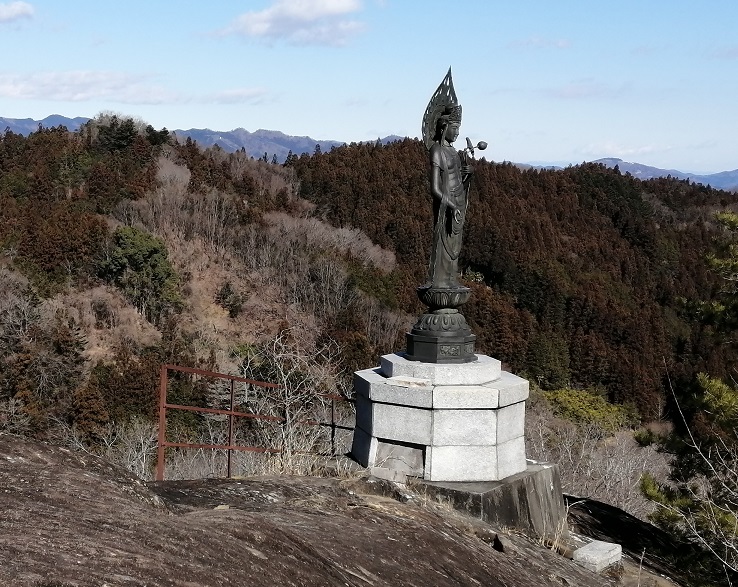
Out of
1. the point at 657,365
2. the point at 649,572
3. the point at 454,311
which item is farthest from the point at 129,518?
the point at 657,365

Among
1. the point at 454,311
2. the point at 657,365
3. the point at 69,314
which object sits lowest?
the point at 657,365

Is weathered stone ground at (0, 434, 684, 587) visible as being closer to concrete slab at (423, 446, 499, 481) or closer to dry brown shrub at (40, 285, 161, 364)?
concrete slab at (423, 446, 499, 481)

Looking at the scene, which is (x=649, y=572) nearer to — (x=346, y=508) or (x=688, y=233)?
(x=346, y=508)

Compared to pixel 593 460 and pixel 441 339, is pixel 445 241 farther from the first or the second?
pixel 593 460

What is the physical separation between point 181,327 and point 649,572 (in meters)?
29.2

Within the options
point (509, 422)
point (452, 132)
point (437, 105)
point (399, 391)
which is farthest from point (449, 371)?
point (437, 105)

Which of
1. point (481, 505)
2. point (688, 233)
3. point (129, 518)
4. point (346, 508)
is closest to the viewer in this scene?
point (129, 518)

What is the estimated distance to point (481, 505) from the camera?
6191mm

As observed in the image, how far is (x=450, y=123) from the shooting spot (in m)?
7.30

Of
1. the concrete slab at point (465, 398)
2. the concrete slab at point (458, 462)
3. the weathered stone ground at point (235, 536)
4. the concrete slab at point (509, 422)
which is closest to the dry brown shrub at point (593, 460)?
the concrete slab at point (509, 422)

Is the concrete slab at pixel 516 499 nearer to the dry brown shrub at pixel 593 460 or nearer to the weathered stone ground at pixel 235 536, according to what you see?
the weathered stone ground at pixel 235 536

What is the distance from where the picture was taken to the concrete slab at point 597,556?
614cm

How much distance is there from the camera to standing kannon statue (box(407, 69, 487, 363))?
7.00 m

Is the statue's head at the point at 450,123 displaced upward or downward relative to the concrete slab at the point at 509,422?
upward
